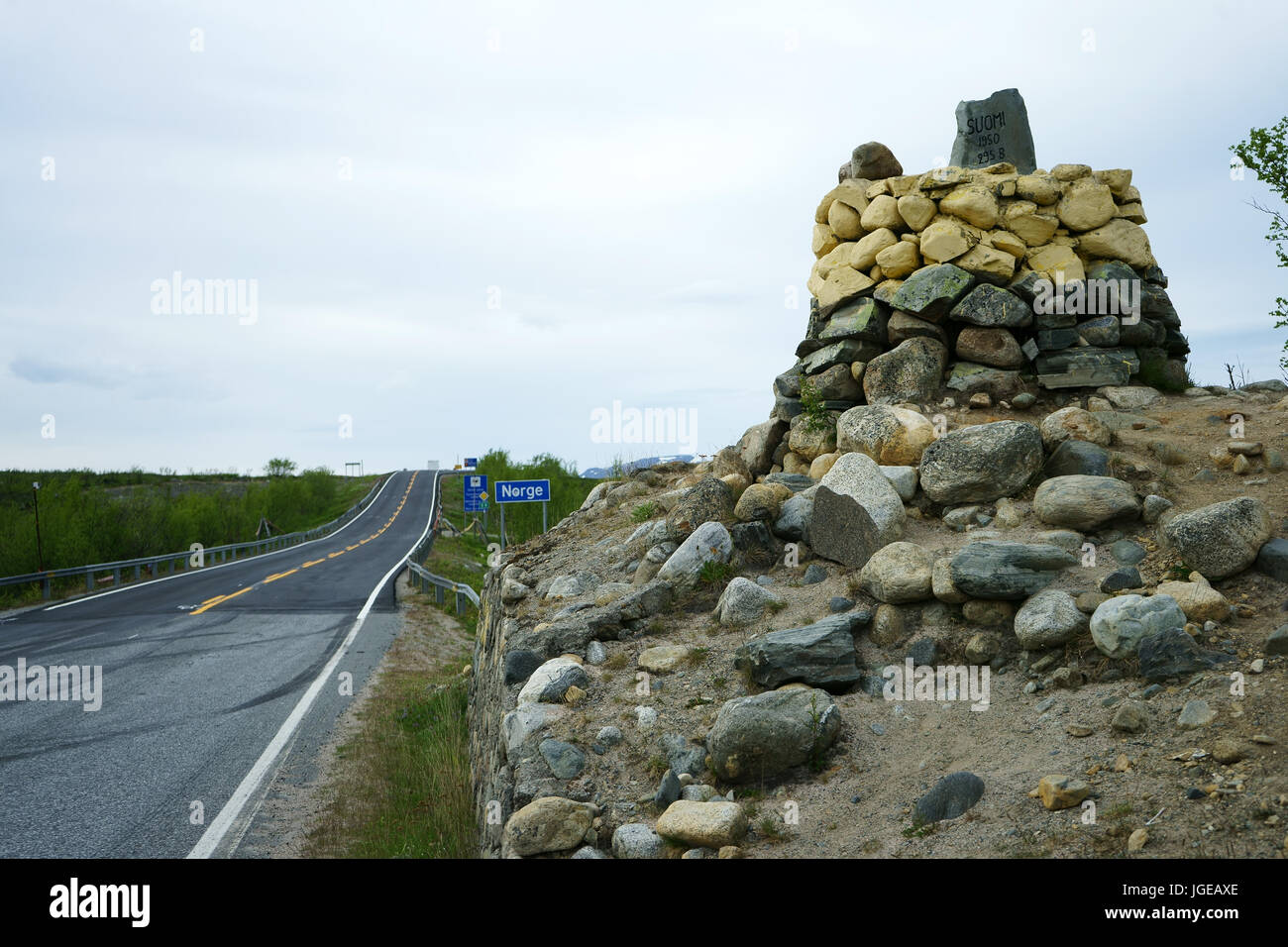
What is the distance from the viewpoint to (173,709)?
1039 centimetres

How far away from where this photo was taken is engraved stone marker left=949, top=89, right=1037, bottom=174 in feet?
34.1

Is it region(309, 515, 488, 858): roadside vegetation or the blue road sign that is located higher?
the blue road sign

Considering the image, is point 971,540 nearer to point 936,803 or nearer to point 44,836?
point 936,803

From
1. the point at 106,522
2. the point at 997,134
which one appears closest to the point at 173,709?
the point at 997,134

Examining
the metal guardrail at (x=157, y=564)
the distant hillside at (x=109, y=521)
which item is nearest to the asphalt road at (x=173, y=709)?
the metal guardrail at (x=157, y=564)

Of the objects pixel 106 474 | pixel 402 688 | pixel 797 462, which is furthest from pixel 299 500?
pixel 797 462

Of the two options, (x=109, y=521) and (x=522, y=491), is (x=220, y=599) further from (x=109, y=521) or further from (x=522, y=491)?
(x=109, y=521)

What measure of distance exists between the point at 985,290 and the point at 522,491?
501 inches

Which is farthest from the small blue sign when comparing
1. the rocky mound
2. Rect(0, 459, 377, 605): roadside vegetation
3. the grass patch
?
Rect(0, 459, 377, 605): roadside vegetation

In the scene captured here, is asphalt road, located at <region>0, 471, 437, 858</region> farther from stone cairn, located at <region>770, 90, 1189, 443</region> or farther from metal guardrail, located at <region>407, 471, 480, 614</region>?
stone cairn, located at <region>770, 90, 1189, 443</region>

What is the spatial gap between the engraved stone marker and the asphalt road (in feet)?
35.8

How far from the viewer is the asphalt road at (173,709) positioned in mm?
6680

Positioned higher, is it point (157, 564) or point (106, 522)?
point (106, 522)

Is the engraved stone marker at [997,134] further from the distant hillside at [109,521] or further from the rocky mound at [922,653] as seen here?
the distant hillside at [109,521]
